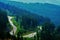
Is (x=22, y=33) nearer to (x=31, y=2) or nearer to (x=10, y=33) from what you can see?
(x=10, y=33)

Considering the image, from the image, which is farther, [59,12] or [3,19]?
[3,19]

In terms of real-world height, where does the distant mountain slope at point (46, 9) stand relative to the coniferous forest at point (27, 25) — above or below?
above

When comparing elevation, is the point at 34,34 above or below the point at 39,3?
below

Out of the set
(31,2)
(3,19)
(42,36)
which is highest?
(31,2)

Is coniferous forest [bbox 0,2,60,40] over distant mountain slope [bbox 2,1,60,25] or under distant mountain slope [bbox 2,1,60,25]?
under

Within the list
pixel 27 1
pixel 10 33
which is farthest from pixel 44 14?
pixel 10 33

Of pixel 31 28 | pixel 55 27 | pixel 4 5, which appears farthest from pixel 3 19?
pixel 55 27

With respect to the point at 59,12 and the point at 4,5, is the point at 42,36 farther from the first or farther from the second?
the point at 4,5

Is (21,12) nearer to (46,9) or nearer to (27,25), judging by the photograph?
(27,25)

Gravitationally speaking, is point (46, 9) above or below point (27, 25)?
above

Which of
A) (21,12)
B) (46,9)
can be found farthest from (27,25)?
(46,9)
